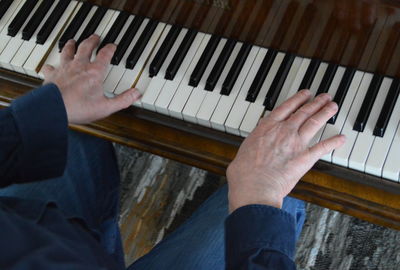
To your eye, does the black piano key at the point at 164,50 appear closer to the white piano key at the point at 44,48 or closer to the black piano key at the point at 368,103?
the white piano key at the point at 44,48

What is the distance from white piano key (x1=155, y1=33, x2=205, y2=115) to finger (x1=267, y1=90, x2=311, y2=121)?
27cm

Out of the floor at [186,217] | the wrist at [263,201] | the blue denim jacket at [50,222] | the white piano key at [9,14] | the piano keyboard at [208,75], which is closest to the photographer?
the blue denim jacket at [50,222]

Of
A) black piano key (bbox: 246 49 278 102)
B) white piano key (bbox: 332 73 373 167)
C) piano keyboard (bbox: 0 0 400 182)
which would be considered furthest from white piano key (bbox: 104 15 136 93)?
white piano key (bbox: 332 73 373 167)

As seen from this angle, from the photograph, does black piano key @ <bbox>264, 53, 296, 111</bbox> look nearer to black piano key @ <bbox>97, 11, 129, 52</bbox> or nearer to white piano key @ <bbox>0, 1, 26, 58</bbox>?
black piano key @ <bbox>97, 11, 129, 52</bbox>

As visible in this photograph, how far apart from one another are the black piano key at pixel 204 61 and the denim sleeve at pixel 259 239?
15.5 inches

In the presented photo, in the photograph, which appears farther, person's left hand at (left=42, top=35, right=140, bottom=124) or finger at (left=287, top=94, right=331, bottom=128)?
person's left hand at (left=42, top=35, right=140, bottom=124)

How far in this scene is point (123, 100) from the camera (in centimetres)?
135

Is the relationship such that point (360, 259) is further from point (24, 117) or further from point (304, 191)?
point (24, 117)

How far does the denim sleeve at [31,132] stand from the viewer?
1227 mm

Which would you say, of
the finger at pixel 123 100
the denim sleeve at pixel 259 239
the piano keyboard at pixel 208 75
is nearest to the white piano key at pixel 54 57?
the piano keyboard at pixel 208 75

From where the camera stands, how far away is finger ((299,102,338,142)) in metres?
1.18

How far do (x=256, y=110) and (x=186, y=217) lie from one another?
83cm

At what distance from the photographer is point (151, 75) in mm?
1410

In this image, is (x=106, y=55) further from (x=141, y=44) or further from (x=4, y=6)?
(x=4, y=6)
